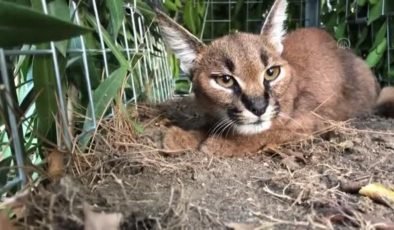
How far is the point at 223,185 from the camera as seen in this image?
134 centimetres

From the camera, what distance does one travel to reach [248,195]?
1.25 meters

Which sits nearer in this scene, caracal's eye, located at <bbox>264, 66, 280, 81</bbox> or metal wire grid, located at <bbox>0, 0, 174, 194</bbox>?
metal wire grid, located at <bbox>0, 0, 174, 194</bbox>

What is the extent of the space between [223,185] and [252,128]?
0.45 metres

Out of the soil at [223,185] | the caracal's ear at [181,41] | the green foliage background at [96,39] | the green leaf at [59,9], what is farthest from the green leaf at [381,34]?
the green leaf at [59,9]

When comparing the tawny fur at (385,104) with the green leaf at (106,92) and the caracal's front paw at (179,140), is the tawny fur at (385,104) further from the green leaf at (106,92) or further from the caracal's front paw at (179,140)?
the green leaf at (106,92)

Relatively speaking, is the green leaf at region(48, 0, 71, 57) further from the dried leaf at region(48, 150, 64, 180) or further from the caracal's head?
the caracal's head

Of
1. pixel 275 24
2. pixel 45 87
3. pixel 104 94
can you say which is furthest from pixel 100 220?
pixel 275 24

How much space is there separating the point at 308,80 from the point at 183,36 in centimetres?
53

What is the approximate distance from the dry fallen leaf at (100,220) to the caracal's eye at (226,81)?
908mm

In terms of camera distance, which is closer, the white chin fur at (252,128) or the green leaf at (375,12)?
the white chin fur at (252,128)

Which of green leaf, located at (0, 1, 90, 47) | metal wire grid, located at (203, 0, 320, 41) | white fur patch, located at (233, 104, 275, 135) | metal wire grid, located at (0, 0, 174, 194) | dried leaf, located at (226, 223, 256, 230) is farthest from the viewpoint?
metal wire grid, located at (203, 0, 320, 41)

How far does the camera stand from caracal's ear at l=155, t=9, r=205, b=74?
6.08 feet

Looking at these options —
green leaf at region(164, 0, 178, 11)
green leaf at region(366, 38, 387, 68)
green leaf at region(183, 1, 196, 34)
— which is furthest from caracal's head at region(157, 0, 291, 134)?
green leaf at region(183, 1, 196, 34)

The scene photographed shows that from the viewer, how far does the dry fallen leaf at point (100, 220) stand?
2.90 ft
